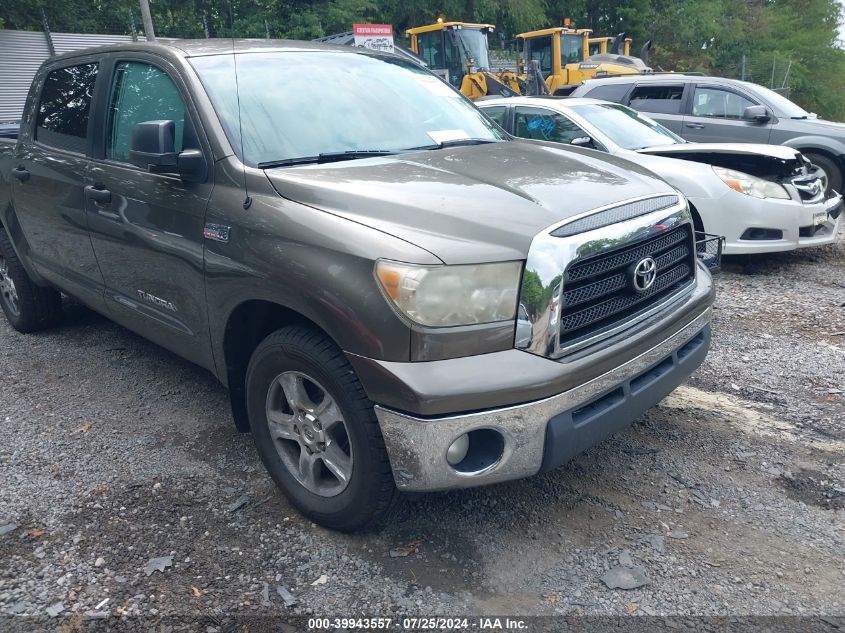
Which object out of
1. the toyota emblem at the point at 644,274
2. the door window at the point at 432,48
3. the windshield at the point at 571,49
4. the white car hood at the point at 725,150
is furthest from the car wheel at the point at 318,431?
the windshield at the point at 571,49

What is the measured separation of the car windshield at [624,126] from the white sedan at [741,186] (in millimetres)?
22

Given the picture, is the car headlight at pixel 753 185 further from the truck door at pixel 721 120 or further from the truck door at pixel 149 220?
the truck door at pixel 149 220

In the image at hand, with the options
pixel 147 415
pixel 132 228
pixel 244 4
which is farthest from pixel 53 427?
pixel 244 4

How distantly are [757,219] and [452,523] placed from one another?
4610mm

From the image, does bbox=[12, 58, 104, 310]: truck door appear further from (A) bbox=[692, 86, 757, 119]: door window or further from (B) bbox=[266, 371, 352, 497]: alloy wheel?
(A) bbox=[692, 86, 757, 119]: door window

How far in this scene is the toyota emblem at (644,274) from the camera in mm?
2706

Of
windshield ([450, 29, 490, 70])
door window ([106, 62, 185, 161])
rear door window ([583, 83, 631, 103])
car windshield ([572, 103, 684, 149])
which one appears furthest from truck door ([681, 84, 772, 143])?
windshield ([450, 29, 490, 70])

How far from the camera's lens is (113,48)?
3826mm

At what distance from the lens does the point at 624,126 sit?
23.7 ft

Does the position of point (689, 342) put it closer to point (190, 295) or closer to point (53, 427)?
point (190, 295)

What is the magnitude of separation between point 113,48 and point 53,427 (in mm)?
2124

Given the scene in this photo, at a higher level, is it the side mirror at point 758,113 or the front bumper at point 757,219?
the side mirror at point 758,113

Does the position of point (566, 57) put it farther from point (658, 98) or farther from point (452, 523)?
point (452, 523)

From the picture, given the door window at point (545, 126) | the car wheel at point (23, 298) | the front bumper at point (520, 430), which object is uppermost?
the door window at point (545, 126)
